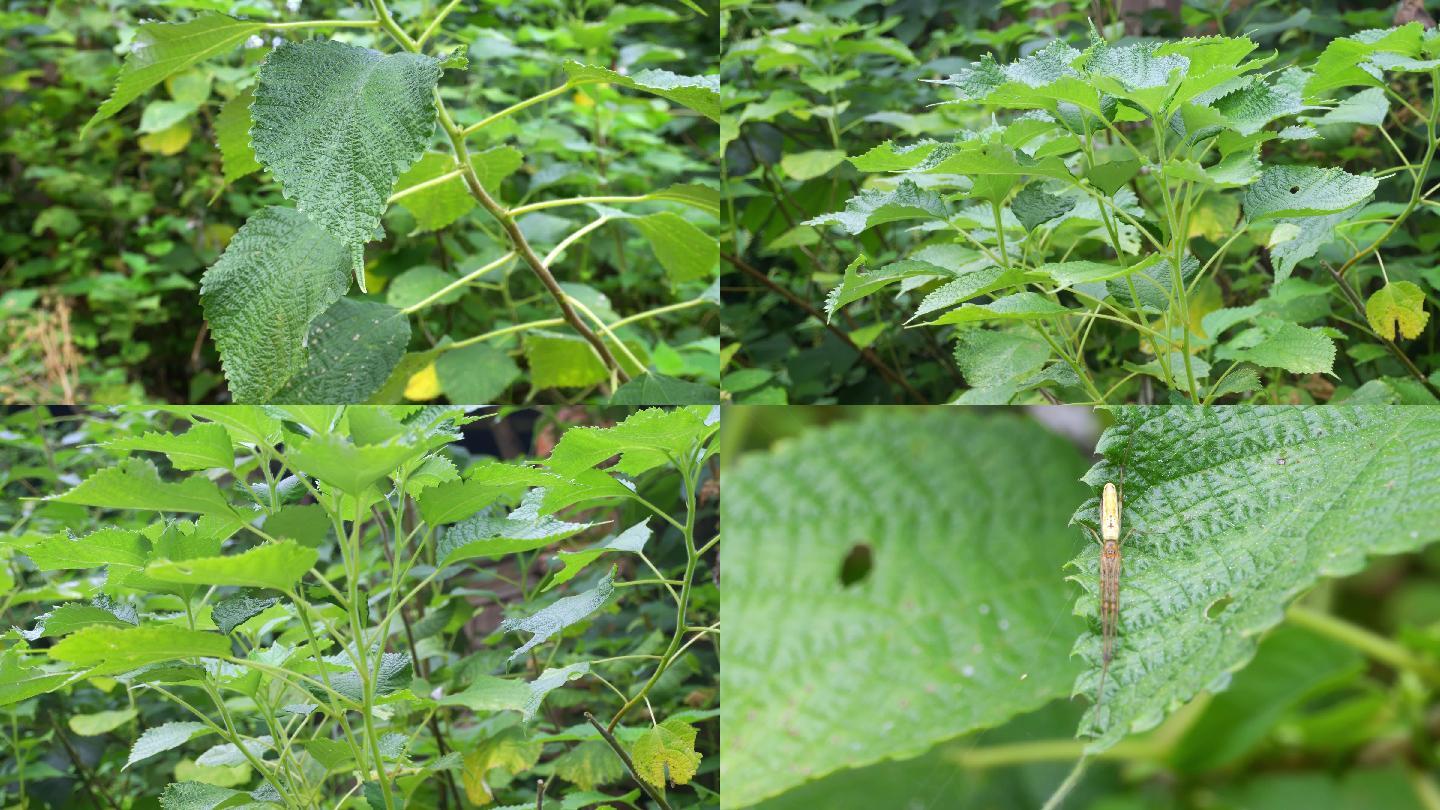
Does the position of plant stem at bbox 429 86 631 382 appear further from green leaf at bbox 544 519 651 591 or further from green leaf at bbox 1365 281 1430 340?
green leaf at bbox 1365 281 1430 340

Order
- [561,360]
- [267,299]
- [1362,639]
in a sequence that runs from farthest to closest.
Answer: [561,360] → [267,299] → [1362,639]

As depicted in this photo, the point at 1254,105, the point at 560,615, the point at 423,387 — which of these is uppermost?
the point at 1254,105

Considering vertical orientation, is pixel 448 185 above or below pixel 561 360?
above

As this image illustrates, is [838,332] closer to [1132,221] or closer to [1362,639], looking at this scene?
[1132,221]

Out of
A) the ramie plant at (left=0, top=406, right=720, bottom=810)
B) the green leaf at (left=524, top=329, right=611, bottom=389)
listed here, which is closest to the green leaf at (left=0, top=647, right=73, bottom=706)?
the ramie plant at (left=0, top=406, right=720, bottom=810)

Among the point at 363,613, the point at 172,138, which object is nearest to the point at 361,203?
the point at 363,613

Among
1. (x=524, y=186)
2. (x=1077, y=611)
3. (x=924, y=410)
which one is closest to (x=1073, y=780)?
(x=1077, y=611)
